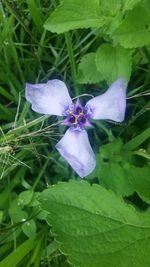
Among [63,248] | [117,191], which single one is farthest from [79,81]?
[63,248]

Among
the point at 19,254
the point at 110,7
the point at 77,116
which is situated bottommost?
the point at 19,254

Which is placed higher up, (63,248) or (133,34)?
(133,34)

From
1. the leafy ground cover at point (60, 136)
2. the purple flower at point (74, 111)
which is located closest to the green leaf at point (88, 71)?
the leafy ground cover at point (60, 136)

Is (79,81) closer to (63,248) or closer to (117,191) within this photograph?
(117,191)

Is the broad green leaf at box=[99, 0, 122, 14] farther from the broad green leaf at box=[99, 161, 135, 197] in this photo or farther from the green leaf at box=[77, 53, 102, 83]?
the broad green leaf at box=[99, 161, 135, 197]

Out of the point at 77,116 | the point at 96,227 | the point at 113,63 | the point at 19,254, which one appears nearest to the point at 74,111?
the point at 77,116

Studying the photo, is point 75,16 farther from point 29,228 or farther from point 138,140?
point 29,228
